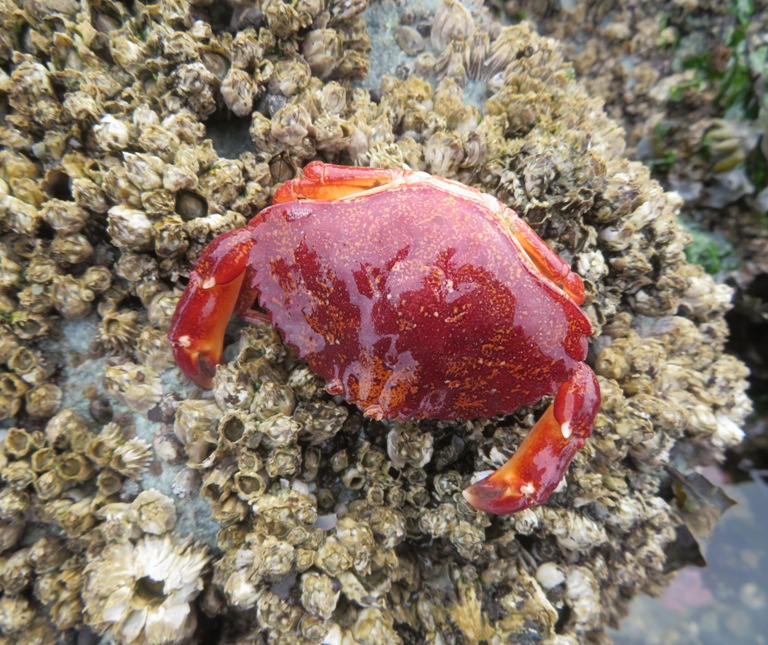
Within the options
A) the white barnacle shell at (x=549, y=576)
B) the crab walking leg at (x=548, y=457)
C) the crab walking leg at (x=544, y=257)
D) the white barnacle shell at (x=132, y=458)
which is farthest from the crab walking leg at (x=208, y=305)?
the white barnacle shell at (x=549, y=576)

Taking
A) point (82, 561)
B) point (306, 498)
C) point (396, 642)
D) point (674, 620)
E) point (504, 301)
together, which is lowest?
point (674, 620)

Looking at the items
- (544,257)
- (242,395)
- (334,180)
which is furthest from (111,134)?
(544,257)

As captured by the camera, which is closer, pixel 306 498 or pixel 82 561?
pixel 306 498

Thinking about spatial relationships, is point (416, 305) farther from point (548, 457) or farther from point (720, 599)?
point (720, 599)

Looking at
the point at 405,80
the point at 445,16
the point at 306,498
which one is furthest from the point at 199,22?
the point at 306,498

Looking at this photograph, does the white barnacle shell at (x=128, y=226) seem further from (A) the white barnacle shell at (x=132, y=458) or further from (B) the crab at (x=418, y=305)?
(A) the white barnacle shell at (x=132, y=458)

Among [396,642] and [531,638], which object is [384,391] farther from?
[531,638]

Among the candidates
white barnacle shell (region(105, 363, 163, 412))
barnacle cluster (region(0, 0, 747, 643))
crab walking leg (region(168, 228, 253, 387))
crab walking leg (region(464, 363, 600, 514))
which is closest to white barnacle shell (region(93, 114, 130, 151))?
barnacle cluster (region(0, 0, 747, 643))

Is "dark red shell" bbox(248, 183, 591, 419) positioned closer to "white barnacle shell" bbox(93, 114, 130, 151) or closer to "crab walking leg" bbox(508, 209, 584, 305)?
"crab walking leg" bbox(508, 209, 584, 305)
